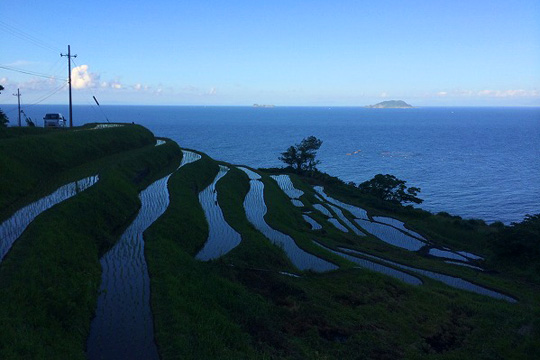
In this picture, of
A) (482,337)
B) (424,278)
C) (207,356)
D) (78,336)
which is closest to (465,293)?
(424,278)

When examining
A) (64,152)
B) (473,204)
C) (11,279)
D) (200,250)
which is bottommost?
(473,204)

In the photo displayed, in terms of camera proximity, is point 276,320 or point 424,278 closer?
point 276,320

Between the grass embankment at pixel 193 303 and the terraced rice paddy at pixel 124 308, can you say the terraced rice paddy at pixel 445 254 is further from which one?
the terraced rice paddy at pixel 124 308

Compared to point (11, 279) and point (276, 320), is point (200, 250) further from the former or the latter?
point (11, 279)

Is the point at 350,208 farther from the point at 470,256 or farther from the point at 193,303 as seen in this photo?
the point at 193,303

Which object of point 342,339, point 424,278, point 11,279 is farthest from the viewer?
point 424,278

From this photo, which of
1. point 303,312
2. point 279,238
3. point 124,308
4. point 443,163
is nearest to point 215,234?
point 279,238

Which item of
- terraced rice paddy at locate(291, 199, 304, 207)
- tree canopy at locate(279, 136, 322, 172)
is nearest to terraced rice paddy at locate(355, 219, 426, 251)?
terraced rice paddy at locate(291, 199, 304, 207)

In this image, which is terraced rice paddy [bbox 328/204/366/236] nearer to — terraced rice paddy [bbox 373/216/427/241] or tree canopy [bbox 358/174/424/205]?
terraced rice paddy [bbox 373/216/427/241]

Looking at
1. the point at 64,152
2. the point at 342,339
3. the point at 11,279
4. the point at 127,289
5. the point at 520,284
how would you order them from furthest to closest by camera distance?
1. the point at 64,152
2. the point at 520,284
3. the point at 127,289
4. the point at 342,339
5. the point at 11,279
